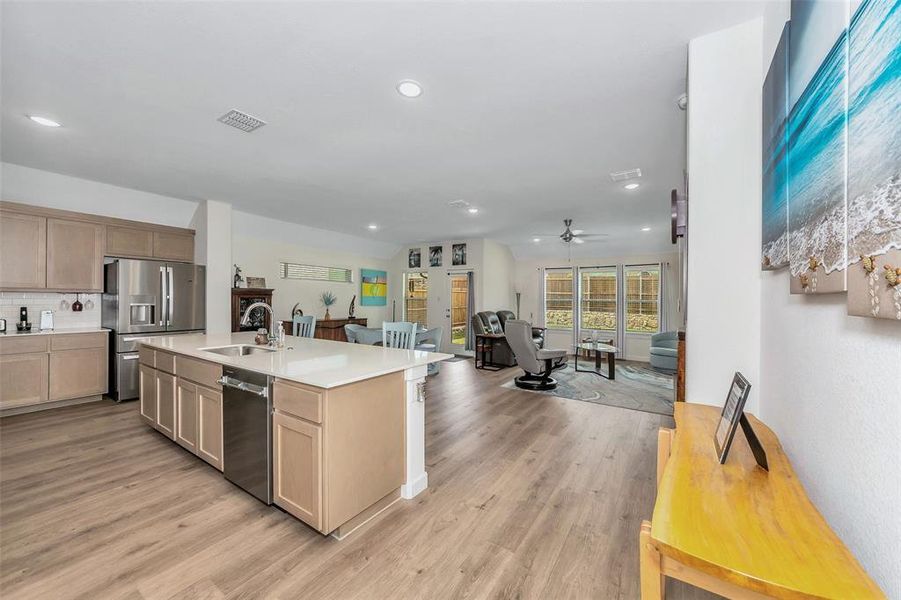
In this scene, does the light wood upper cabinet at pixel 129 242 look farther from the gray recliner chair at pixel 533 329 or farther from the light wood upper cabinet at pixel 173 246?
the gray recliner chair at pixel 533 329

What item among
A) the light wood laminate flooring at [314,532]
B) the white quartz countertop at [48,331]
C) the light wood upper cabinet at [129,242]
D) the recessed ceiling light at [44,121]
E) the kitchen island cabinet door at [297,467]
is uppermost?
the recessed ceiling light at [44,121]

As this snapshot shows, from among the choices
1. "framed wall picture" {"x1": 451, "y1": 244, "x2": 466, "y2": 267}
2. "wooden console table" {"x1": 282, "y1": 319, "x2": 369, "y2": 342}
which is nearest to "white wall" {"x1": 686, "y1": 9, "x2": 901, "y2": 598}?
"wooden console table" {"x1": 282, "y1": 319, "x2": 369, "y2": 342}

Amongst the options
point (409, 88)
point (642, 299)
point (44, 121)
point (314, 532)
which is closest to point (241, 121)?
point (409, 88)

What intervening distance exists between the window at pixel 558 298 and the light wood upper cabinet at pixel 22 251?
→ 329 inches

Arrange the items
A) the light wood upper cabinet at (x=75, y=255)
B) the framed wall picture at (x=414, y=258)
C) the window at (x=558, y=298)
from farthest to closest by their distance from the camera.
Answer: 1. the framed wall picture at (x=414, y=258)
2. the window at (x=558, y=298)
3. the light wood upper cabinet at (x=75, y=255)

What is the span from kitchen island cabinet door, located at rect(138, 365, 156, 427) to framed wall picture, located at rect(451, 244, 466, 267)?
5844mm

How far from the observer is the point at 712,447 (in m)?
1.28

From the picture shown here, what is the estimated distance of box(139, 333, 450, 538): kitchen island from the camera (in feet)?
6.15

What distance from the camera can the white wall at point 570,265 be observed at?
7.41 metres

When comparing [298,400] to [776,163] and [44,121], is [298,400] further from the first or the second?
[44,121]

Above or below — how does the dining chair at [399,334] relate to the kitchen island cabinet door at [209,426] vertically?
above

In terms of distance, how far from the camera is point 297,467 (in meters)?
1.97

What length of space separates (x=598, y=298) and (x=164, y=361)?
7.82 metres

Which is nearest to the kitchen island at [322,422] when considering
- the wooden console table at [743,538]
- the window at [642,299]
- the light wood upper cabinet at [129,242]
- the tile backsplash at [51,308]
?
the wooden console table at [743,538]
